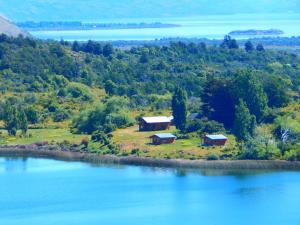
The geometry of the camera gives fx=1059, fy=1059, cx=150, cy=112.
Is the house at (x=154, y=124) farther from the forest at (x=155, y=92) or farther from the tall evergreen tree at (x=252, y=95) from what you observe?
the tall evergreen tree at (x=252, y=95)

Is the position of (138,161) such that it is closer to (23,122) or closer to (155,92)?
(23,122)

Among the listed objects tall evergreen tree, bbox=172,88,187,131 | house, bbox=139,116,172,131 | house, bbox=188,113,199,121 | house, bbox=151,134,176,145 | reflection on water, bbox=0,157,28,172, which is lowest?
reflection on water, bbox=0,157,28,172

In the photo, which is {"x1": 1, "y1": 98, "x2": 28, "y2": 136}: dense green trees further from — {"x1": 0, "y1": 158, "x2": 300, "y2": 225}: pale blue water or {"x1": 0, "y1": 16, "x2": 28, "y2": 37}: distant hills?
{"x1": 0, "y1": 16, "x2": 28, "y2": 37}: distant hills

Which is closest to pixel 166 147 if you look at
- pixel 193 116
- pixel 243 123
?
pixel 243 123

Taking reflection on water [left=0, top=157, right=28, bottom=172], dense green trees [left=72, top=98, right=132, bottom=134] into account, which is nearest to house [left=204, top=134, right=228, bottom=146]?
dense green trees [left=72, top=98, right=132, bottom=134]

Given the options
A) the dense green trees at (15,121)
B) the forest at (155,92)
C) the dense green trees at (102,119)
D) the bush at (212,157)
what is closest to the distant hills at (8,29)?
the forest at (155,92)
